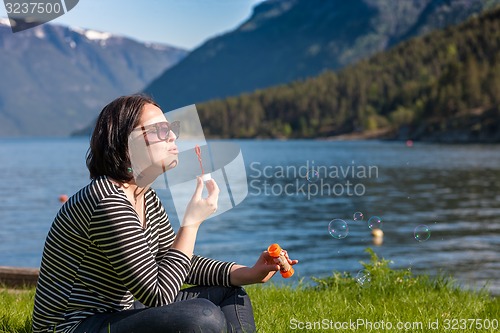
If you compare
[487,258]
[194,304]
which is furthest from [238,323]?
[487,258]

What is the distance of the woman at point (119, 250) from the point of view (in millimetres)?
3775

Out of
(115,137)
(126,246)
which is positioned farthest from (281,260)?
(115,137)

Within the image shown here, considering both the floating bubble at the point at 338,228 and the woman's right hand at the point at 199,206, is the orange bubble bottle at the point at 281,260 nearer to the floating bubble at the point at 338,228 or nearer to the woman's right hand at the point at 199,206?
the woman's right hand at the point at 199,206

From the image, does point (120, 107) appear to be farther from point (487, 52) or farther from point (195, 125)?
point (487, 52)

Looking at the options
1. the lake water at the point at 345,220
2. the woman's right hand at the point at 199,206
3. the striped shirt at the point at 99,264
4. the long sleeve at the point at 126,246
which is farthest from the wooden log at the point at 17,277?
the woman's right hand at the point at 199,206

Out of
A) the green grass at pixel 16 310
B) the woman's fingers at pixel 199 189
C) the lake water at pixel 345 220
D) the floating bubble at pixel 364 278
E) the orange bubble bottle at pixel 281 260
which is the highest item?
the woman's fingers at pixel 199 189

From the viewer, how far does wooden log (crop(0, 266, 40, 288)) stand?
7.44 m

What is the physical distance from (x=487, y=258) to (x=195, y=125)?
13767 mm

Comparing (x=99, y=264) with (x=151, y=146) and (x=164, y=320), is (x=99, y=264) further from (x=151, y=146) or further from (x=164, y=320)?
(x=151, y=146)

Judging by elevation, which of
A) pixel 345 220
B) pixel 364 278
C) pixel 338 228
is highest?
pixel 338 228

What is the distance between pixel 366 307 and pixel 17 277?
393 cm

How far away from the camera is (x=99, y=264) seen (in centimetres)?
392

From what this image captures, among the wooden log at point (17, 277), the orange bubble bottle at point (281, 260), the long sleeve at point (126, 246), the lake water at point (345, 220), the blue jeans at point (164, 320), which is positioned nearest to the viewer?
the long sleeve at point (126, 246)

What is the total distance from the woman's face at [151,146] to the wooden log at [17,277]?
13.3ft
